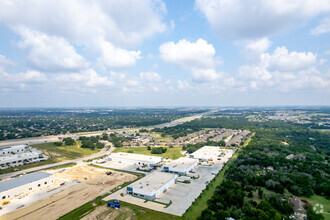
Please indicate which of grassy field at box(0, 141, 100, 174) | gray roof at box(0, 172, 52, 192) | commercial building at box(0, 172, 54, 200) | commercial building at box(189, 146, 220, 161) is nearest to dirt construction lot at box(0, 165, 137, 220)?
commercial building at box(0, 172, 54, 200)

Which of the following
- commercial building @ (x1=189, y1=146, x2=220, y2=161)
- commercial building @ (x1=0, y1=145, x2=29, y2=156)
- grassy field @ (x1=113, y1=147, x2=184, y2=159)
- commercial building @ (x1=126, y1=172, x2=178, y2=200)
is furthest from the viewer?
commercial building @ (x1=0, y1=145, x2=29, y2=156)

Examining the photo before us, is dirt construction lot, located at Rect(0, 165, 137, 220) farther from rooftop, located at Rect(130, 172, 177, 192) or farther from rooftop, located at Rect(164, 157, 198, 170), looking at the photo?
rooftop, located at Rect(164, 157, 198, 170)

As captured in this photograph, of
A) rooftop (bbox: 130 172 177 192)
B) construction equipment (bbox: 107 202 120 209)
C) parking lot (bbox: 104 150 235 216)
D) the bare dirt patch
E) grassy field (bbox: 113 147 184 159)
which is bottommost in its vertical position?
grassy field (bbox: 113 147 184 159)

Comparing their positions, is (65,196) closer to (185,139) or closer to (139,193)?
(139,193)

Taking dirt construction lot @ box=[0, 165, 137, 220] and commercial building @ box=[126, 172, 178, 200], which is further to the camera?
commercial building @ box=[126, 172, 178, 200]

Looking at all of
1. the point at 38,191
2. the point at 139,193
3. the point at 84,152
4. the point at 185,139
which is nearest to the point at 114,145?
the point at 84,152

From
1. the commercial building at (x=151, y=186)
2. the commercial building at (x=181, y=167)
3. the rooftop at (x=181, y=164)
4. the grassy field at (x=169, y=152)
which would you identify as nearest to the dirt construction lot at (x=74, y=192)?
the commercial building at (x=151, y=186)
